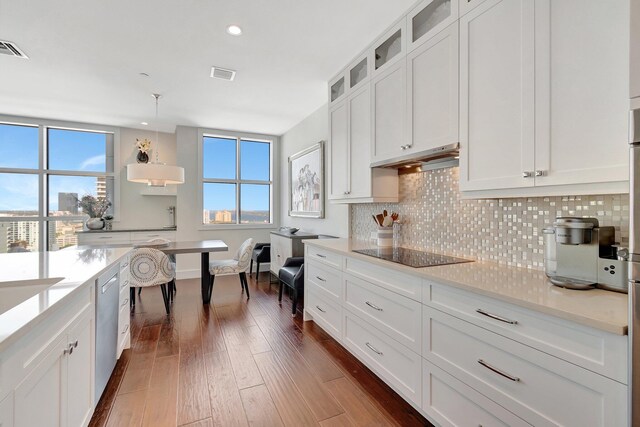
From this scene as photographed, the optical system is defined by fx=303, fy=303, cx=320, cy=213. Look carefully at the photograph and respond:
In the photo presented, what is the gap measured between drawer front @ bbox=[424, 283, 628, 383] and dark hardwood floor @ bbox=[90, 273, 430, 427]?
83 centimetres

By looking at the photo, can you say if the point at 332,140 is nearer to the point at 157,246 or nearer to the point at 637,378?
the point at 157,246

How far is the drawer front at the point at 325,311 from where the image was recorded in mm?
2640

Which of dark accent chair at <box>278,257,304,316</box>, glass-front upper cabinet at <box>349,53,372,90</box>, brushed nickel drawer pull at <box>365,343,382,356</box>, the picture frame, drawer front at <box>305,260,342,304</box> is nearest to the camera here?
brushed nickel drawer pull at <box>365,343,382,356</box>

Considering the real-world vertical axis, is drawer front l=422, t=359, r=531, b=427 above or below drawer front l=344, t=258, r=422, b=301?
below

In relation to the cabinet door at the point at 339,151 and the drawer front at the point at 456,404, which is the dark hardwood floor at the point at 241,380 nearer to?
the drawer front at the point at 456,404

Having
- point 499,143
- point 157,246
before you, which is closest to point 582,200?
point 499,143

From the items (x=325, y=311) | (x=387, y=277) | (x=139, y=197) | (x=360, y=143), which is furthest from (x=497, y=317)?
(x=139, y=197)

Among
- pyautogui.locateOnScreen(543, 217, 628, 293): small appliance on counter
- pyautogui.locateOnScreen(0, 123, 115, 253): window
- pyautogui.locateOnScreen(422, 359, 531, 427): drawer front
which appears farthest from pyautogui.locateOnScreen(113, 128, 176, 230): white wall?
pyautogui.locateOnScreen(543, 217, 628, 293): small appliance on counter

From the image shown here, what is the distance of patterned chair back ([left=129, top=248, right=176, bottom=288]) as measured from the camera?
334 cm

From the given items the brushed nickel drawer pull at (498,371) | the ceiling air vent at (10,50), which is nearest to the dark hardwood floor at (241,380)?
the brushed nickel drawer pull at (498,371)

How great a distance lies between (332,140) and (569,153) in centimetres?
234

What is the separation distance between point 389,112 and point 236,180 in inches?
162

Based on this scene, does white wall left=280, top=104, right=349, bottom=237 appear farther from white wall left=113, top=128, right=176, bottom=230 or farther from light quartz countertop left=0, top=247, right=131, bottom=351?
light quartz countertop left=0, top=247, right=131, bottom=351

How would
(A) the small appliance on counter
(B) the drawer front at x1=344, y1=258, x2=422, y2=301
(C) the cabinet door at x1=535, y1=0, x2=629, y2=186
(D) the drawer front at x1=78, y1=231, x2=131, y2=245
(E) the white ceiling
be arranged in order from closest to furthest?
1. (C) the cabinet door at x1=535, y1=0, x2=629, y2=186
2. (A) the small appliance on counter
3. (B) the drawer front at x1=344, y1=258, x2=422, y2=301
4. (E) the white ceiling
5. (D) the drawer front at x1=78, y1=231, x2=131, y2=245
